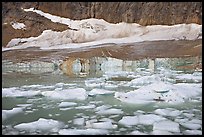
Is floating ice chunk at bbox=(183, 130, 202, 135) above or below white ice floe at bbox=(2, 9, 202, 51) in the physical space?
below

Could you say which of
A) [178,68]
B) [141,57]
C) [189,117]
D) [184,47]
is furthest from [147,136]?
[184,47]

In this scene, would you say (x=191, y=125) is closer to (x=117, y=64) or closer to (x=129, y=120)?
(x=129, y=120)

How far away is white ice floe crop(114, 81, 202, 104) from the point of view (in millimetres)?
4652

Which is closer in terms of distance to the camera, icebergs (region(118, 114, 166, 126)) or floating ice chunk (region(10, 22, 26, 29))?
Result: icebergs (region(118, 114, 166, 126))

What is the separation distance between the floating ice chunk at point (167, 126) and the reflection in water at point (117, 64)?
22.2 feet

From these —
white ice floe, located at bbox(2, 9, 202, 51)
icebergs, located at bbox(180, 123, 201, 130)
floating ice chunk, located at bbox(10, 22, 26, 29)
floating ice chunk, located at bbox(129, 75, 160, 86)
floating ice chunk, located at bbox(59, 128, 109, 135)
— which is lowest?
floating ice chunk, located at bbox(129, 75, 160, 86)

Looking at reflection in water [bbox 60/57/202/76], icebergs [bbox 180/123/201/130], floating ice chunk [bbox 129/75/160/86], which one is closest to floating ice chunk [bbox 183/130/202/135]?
icebergs [bbox 180/123/201/130]

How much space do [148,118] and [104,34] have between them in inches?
518

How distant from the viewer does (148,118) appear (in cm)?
361

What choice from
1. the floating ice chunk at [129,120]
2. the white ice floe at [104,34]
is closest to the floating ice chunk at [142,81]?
the floating ice chunk at [129,120]

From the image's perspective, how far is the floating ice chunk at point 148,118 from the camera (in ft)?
11.4

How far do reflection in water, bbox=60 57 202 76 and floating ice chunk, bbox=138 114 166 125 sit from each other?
6455 mm

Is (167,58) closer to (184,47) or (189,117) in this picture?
(184,47)

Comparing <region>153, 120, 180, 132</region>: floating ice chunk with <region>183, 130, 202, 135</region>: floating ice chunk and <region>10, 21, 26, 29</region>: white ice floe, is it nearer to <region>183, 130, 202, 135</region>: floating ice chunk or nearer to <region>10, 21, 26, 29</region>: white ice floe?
<region>183, 130, 202, 135</region>: floating ice chunk
